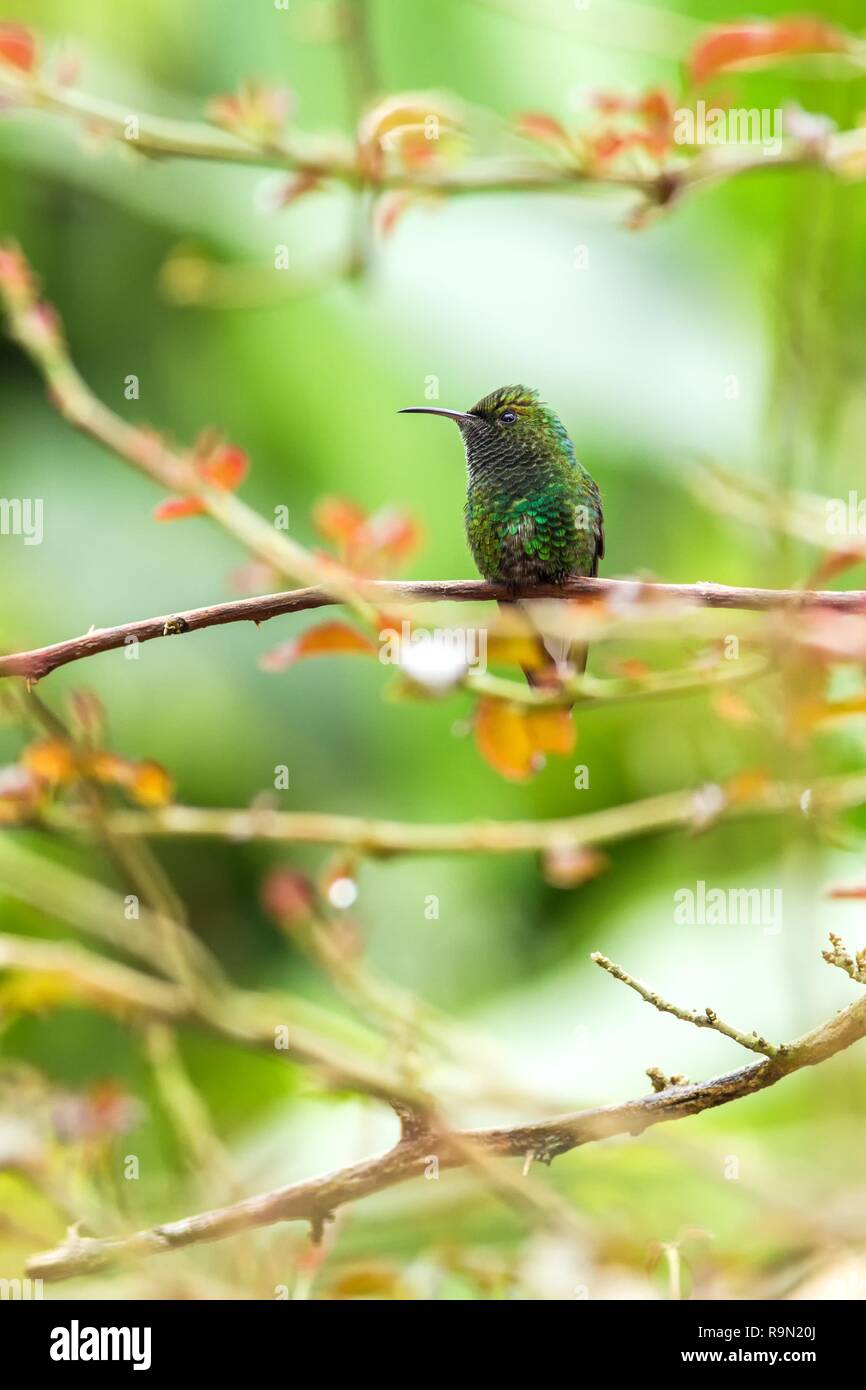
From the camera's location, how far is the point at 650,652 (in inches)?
61.8

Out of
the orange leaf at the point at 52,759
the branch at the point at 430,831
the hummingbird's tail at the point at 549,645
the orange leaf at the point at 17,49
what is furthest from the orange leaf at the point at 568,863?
the orange leaf at the point at 17,49

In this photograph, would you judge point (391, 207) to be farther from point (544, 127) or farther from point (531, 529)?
point (531, 529)

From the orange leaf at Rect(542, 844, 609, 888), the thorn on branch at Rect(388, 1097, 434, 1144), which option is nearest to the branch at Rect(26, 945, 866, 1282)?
the thorn on branch at Rect(388, 1097, 434, 1144)

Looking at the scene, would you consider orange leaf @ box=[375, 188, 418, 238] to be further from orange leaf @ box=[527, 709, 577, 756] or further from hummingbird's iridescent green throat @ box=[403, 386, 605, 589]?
orange leaf @ box=[527, 709, 577, 756]

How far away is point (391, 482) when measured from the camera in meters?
3.21

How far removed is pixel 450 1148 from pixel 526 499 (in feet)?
2.86

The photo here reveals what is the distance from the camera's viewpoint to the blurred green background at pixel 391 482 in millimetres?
2314

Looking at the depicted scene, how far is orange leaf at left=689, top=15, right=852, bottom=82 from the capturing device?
3.56 feet

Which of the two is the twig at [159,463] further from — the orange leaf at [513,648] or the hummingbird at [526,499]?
the hummingbird at [526,499]

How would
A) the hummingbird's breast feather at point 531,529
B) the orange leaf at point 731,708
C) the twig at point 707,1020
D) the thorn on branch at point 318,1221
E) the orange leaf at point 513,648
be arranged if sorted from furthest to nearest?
the hummingbird's breast feather at point 531,529, the orange leaf at point 731,708, the orange leaf at point 513,648, the thorn on branch at point 318,1221, the twig at point 707,1020

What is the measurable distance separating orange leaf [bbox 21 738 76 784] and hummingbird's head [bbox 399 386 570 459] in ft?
1.99

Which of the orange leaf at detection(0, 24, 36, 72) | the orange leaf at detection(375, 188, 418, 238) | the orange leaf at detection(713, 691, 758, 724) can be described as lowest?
the orange leaf at detection(713, 691, 758, 724)

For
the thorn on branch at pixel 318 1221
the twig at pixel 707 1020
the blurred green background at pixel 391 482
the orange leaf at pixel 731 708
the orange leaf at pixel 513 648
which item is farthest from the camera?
the blurred green background at pixel 391 482

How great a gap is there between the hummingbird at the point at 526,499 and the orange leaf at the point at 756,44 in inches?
19.7
